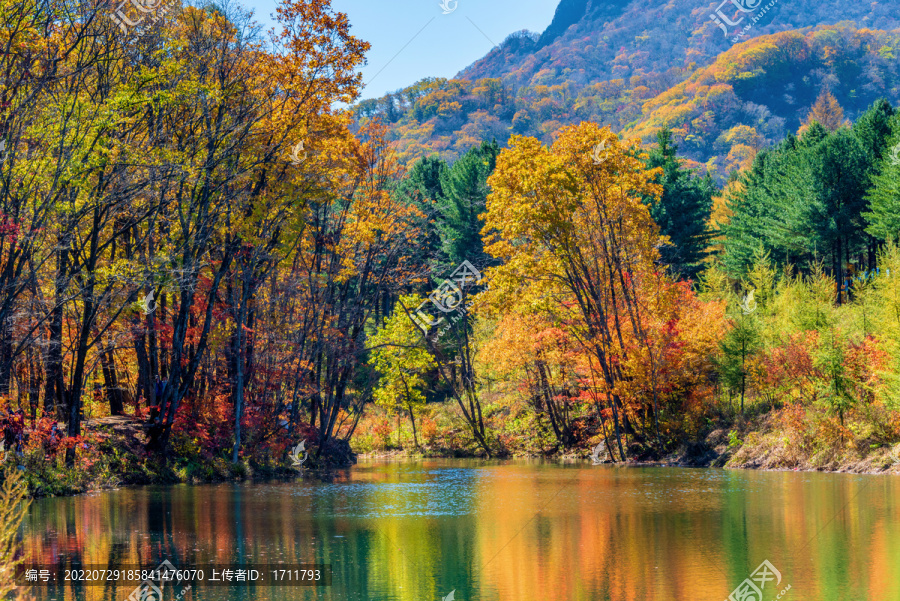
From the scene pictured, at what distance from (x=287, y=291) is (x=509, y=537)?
Result: 63.5 feet

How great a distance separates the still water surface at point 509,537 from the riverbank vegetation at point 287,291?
4.34 m

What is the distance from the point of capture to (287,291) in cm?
3177

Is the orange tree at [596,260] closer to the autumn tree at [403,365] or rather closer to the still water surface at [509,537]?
the still water surface at [509,537]

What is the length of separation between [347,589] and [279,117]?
65.4 feet

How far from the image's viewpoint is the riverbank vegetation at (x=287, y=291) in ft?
67.8

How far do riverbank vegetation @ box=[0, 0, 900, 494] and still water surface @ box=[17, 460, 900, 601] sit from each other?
434 cm

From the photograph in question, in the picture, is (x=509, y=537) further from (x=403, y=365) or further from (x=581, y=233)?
(x=403, y=365)

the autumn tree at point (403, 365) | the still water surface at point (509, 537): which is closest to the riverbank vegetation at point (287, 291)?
the still water surface at point (509, 537)

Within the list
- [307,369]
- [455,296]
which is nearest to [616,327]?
[307,369]

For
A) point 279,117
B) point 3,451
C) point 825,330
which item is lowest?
point 3,451

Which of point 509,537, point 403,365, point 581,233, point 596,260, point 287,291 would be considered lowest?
point 509,537

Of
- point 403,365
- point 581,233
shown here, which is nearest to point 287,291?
point 581,233

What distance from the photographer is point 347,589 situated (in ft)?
33.4

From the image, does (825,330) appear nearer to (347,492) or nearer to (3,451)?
(347,492)
